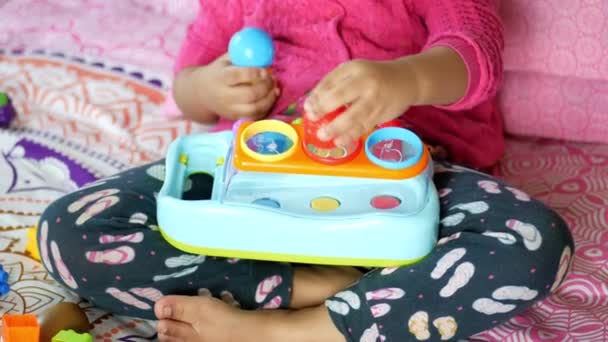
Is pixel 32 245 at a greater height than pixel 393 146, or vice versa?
pixel 393 146

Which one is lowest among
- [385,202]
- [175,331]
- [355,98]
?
[175,331]

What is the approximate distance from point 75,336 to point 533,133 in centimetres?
68

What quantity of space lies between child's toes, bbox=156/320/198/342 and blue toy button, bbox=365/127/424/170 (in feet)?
0.81

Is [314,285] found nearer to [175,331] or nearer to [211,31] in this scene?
[175,331]

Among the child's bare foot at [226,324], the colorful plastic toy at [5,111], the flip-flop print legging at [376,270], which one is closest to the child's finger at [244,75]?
the flip-flop print legging at [376,270]

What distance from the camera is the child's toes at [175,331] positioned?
798 mm

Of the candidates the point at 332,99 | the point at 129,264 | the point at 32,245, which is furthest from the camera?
the point at 32,245

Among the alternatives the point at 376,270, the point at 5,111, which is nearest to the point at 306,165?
the point at 376,270

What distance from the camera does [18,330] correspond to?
0.74 m

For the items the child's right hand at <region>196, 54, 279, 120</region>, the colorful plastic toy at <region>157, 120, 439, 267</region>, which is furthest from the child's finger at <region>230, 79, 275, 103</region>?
the colorful plastic toy at <region>157, 120, 439, 267</region>

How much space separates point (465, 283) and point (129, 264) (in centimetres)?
33

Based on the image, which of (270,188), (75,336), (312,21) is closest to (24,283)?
(75,336)

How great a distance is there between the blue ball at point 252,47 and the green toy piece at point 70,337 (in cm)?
32

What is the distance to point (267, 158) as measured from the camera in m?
0.76
